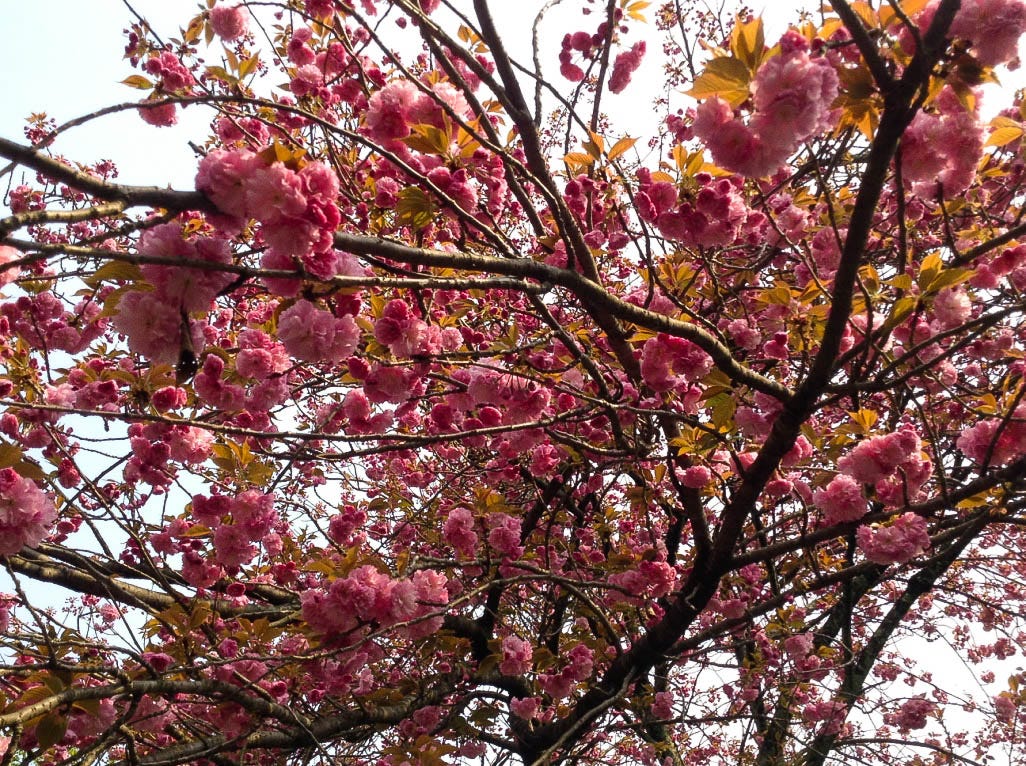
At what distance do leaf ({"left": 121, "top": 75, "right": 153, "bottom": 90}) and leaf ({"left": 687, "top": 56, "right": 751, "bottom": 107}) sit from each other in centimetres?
245

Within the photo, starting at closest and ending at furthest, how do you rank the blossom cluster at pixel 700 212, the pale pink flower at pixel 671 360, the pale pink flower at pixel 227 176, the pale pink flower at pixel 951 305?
the pale pink flower at pixel 227 176
the blossom cluster at pixel 700 212
the pale pink flower at pixel 951 305
the pale pink flower at pixel 671 360

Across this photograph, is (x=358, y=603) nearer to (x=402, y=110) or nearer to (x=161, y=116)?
(x=402, y=110)

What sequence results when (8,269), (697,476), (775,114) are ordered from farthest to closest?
(697,476) → (775,114) → (8,269)

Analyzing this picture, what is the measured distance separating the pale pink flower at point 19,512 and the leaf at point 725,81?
2.37m

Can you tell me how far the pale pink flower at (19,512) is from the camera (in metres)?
2.14

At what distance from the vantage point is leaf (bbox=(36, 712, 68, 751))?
2.21m

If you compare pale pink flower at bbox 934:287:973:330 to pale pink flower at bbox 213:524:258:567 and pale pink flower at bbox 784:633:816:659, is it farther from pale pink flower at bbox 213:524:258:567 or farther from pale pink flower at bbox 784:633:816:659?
pale pink flower at bbox 213:524:258:567

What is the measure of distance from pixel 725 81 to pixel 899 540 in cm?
217

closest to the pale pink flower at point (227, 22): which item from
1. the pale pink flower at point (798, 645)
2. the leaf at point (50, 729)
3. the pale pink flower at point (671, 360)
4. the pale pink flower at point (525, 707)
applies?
the pale pink flower at point (671, 360)

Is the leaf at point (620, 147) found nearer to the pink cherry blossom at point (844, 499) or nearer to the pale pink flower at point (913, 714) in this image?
the pink cherry blossom at point (844, 499)

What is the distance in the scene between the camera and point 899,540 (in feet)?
9.27

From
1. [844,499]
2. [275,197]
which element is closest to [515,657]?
[844,499]

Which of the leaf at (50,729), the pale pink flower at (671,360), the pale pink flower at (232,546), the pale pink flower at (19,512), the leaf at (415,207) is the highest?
the leaf at (415,207)

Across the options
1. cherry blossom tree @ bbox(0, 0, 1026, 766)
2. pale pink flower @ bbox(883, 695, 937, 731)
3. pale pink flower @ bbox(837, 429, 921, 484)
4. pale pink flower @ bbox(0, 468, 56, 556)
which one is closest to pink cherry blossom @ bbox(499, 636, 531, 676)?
cherry blossom tree @ bbox(0, 0, 1026, 766)
